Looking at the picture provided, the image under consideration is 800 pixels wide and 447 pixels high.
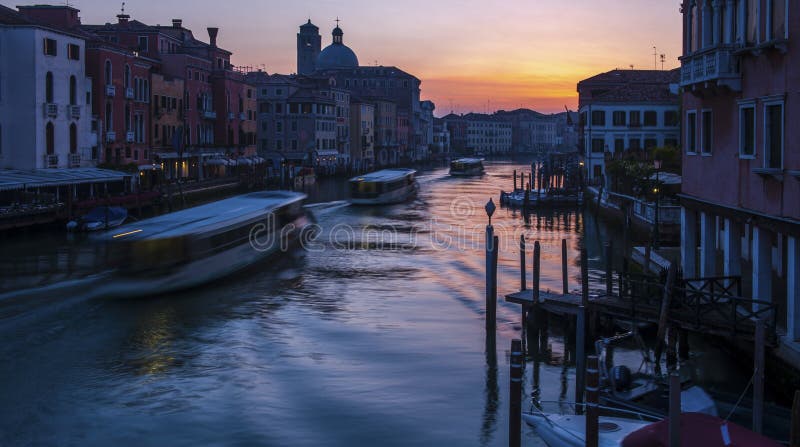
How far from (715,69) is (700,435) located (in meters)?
6.44

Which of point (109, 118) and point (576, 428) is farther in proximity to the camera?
point (109, 118)

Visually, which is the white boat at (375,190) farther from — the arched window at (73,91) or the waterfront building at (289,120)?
the waterfront building at (289,120)

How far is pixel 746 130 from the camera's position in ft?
39.1

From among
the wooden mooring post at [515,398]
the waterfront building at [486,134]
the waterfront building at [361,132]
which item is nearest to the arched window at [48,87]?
the wooden mooring post at [515,398]

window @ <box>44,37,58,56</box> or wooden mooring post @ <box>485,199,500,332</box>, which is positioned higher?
window @ <box>44,37,58,56</box>

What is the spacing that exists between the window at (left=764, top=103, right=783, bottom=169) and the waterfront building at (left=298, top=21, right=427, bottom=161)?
7452 cm

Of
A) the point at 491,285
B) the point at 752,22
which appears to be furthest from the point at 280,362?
the point at 752,22

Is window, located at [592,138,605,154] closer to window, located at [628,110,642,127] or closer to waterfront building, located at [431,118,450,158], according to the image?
window, located at [628,110,642,127]

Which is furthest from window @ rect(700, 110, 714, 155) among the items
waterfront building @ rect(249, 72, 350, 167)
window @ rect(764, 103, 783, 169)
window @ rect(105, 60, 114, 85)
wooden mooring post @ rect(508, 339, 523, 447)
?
waterfront building @ rect(249, 72, 350, 167)

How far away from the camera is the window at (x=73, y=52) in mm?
34000

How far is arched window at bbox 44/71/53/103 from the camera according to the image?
32531mm

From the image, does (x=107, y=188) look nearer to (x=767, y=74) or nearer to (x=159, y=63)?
(x=159, y=63)

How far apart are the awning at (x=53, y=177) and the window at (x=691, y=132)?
67.3 feet

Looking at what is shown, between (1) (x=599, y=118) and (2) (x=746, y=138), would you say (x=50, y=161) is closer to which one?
(2) (x=746, y=138)
